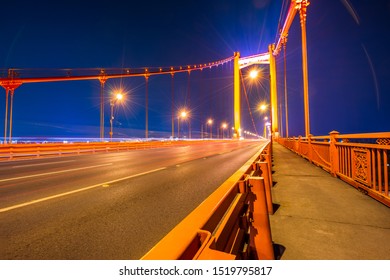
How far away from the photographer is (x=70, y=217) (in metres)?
3.58

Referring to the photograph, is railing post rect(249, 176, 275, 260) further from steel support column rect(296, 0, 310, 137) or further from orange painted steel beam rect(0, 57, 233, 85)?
orange painted steel beam rect(0, 57, 233, 85)

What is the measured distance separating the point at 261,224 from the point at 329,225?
1.72m

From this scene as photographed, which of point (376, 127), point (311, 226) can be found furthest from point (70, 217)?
point (376, 127)

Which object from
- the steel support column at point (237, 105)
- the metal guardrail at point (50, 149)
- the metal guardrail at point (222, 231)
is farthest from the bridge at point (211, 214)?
the steel support column at point (237, 105)

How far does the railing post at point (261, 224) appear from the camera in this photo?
220cm

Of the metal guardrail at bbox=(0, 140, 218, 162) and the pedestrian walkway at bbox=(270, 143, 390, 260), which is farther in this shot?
the metal guardrail at bbox=(0, 140, 218, 162)

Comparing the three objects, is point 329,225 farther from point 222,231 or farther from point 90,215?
point 90,215

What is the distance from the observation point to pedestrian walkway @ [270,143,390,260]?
8.29ft

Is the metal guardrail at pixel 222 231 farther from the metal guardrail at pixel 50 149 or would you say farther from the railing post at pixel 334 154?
the metal guardrail at pixel 50 149

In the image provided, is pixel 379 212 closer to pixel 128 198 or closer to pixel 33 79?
pixel 128 198

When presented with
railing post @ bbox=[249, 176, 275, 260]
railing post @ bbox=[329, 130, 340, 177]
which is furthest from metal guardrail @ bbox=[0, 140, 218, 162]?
railing post @ bbox=[329, 130, 340, 177]

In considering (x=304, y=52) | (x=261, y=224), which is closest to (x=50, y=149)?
(x=261, y=224)

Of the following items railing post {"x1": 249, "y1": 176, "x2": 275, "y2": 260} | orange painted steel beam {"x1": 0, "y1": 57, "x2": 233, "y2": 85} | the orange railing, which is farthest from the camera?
orange painted steel beam {"x1": 0, "y1": 57, "x2": 233, "y2": 85}
